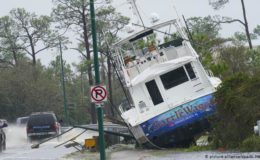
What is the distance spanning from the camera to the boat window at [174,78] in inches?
1186

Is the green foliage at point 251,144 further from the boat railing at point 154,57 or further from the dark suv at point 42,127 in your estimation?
the dark suv at point 42,127

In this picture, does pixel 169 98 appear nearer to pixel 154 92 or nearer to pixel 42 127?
pixel 154 92

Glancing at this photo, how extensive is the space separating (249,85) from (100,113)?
592cm

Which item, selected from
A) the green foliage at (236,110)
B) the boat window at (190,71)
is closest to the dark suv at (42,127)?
the boat window at (190,71)

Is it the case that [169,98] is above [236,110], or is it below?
above

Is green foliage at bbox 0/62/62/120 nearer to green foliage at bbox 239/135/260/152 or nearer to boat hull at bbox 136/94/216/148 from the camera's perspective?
boat hull at bbox 136/94/216/148

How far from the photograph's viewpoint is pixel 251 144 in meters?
22.7

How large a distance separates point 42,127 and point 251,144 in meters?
28.6

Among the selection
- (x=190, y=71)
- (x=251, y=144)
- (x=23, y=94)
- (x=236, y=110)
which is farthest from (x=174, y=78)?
(x=23, y=94)

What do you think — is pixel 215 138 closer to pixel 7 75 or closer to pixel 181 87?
pixel 181 87

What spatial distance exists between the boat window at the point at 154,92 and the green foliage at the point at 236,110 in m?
3.54

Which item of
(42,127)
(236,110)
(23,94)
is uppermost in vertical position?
(23,94)

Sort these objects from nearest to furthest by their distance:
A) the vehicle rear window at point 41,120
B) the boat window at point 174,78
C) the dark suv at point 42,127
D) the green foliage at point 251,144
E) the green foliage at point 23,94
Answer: the green foliage at point 251,144 < the boat window at point 174,78 < the dark suv at point 42,127 < the vehicle rear window at point 41,120 < the green foliage at point 23,94

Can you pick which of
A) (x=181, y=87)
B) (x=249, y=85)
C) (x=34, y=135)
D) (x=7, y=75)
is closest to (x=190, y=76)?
(x=181, y=87)
